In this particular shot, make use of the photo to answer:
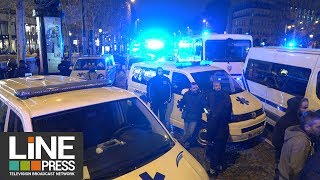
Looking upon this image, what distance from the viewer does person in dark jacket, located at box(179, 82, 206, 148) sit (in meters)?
6.65

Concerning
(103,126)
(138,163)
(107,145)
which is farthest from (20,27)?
(138,163)

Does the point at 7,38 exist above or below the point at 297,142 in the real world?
above

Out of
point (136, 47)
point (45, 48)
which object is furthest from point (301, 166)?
point (136, 47)

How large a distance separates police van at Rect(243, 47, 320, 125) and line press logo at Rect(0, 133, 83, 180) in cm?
554

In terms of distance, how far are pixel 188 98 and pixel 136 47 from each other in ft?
128

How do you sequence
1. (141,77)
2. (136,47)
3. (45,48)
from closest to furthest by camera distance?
1. (141,77)
2. (45,48)
3. (136,47)

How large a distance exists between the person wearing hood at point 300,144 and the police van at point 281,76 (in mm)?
3268

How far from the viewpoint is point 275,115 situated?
7.88 m

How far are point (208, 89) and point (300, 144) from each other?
153 inches

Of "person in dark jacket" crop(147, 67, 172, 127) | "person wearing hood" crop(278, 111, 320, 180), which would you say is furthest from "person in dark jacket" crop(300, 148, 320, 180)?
"person in dark jacket" crop(147, 67, 172, 127)

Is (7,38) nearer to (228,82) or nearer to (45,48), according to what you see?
(45,48)

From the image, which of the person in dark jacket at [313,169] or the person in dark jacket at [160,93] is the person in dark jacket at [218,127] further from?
the person in dark jacket at [313,169]

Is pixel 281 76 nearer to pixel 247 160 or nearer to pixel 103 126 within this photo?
pixel 247 160

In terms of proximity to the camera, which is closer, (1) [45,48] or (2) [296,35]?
(1) [45,48]
